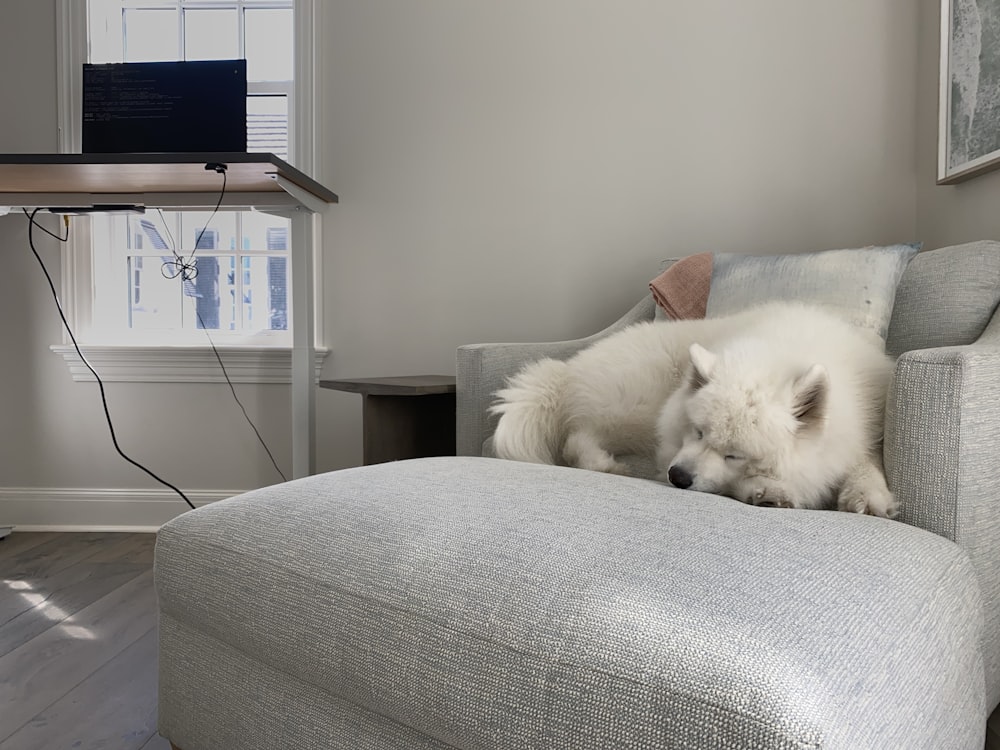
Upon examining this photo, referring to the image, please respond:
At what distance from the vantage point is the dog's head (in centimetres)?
125

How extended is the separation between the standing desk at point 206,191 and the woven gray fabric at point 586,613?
1092 millimetres

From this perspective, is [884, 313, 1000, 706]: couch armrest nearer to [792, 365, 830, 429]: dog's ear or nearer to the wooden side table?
[792, 365, 830, 429]: dog's ear

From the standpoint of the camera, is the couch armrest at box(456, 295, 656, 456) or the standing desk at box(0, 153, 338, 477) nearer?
the couch armrest at box(456, 295, 656, 456)

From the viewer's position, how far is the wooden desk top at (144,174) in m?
2.04

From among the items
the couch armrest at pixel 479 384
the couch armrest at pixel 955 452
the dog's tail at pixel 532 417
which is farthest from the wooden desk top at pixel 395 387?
the couch armrest at pixel 955 452

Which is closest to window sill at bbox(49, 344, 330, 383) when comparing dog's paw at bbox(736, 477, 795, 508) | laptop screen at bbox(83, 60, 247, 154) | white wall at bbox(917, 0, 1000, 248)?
laptop screen at bbox(83, 60, 247, 154)

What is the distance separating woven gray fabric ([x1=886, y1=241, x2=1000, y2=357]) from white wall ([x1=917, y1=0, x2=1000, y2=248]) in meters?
0.45

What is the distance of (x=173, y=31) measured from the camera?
9.84ft

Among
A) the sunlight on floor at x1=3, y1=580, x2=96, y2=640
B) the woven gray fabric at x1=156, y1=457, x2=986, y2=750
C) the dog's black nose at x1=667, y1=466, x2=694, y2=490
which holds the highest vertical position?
the dog's black nose at x1=667, y1=466, x2=694, y2=490

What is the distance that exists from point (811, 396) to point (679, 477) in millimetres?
267

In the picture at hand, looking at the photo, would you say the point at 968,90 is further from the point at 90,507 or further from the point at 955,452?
the point at 90,507

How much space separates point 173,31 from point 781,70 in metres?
2.38

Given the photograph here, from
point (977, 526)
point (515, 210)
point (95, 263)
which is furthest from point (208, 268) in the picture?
point (977, 526)

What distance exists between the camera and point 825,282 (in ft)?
5.94
